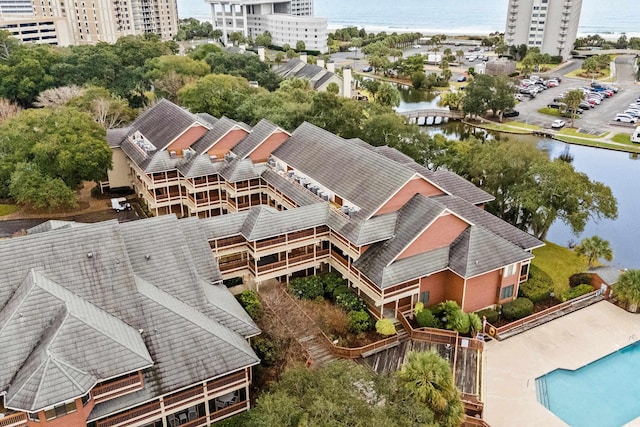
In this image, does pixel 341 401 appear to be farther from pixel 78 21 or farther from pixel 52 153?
pixel 78 21

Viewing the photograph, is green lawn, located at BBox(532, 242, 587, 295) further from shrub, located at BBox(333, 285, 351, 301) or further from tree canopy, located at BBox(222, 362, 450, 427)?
tree canopy, located at BBox(222, 362, 450, 427)

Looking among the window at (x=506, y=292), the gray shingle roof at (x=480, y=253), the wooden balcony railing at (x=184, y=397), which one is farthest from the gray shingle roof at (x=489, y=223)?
the wooden balcony railing at (x=184, y=397)

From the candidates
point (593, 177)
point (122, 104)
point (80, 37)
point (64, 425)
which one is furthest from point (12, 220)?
point (80, 37)

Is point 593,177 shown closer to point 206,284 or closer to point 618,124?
point 618,124

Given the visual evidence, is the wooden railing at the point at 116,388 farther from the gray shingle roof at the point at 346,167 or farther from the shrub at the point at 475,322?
the shrub at the point at 475,322

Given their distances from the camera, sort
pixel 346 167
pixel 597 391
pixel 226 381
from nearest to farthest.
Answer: pixel 226 381 < pixel 597 391 < pixel 346 167

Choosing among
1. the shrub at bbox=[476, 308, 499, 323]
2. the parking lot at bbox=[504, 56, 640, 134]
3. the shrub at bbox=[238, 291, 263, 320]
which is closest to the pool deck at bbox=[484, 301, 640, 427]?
the shrub at bbox=[476, 308, 499, 323]

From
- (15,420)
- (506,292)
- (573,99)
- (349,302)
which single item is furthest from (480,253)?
(573,99)
